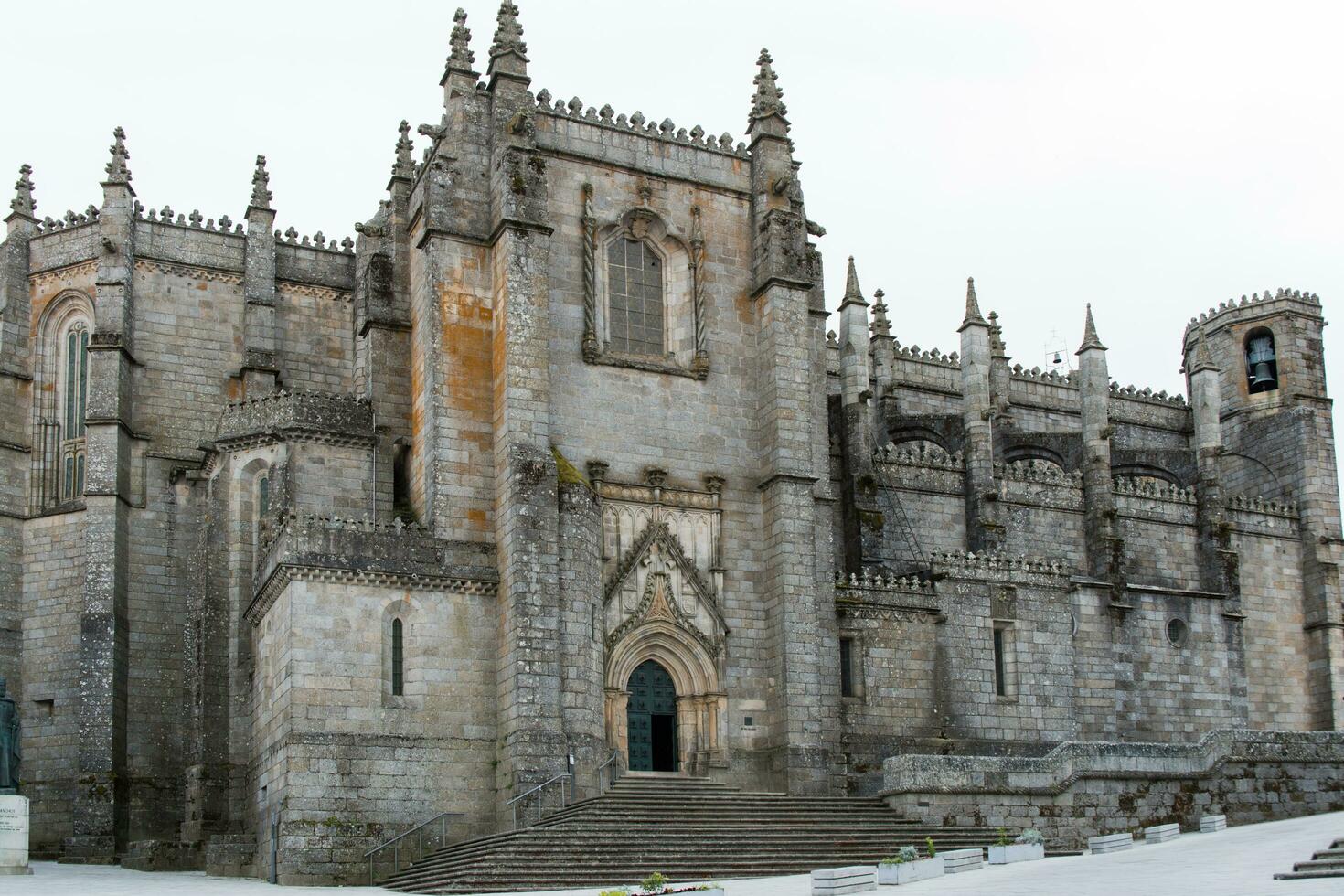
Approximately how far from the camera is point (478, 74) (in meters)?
38.4

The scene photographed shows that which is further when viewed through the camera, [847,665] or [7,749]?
[847,665]

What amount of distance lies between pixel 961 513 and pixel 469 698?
18115 mm

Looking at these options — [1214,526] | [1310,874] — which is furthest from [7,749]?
[1214,526]

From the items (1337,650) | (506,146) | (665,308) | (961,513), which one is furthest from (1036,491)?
(506,146)

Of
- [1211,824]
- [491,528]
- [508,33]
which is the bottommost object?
[1211,824]

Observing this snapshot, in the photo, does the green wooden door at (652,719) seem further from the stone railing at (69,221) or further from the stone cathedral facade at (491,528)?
the stone railing at (69,221)

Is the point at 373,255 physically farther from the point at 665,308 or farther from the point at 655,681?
the point at 655,681

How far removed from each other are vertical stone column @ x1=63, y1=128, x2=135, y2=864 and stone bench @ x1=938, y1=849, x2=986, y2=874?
19.4 meters

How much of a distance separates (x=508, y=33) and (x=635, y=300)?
21.9 feet

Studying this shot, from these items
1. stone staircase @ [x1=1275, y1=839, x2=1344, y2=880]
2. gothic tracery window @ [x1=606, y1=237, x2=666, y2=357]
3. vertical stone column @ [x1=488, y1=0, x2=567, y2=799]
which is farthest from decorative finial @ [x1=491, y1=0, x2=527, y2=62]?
stone staircase @ [x1=1275, y1=839, x2=1344, y2=880]

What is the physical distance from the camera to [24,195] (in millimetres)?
44250

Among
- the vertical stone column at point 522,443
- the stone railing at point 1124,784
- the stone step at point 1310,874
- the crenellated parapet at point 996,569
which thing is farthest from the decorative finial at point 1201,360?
the stone step at point 1310,874

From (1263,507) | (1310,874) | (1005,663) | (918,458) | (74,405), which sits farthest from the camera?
(1263,507)

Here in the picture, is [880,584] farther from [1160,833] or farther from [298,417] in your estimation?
[298,417]
